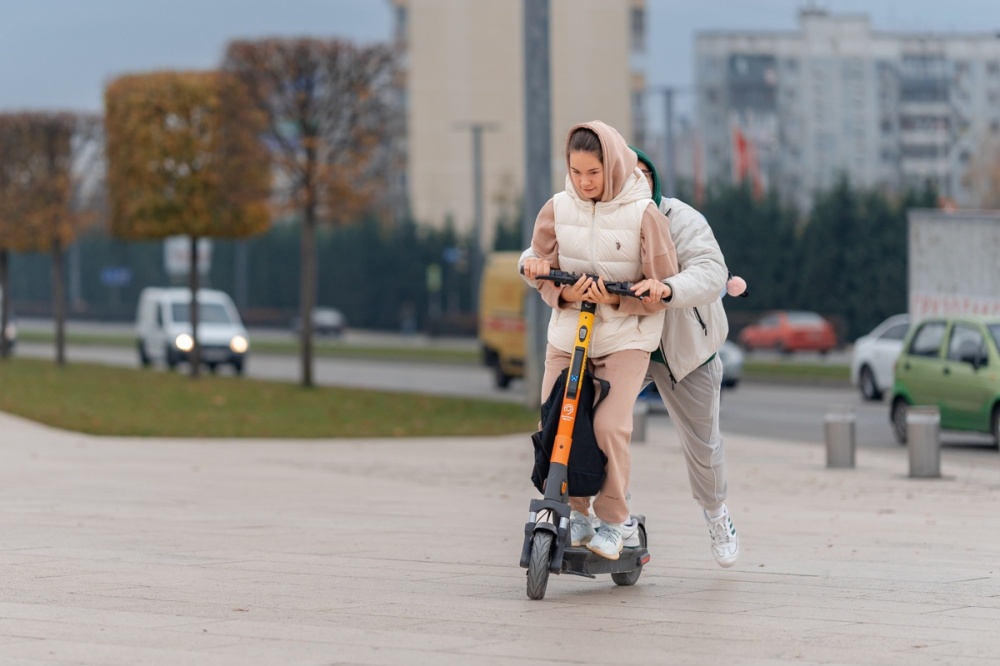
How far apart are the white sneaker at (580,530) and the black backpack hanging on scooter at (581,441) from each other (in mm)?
157

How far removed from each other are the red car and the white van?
736 inches

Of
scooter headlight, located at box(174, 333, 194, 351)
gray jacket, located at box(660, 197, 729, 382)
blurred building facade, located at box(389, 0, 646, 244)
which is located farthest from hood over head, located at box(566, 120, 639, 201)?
blurred building facade, located at box(389, 0, 646, 244)

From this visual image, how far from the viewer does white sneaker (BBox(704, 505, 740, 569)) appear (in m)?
7.54

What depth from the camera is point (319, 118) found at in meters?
28.6

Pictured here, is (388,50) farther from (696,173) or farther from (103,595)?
(696,173)

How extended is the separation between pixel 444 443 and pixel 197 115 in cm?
1470

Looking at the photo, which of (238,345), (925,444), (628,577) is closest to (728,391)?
(238,345)

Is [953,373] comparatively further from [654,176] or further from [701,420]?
[654,176]

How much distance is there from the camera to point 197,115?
31.7 m

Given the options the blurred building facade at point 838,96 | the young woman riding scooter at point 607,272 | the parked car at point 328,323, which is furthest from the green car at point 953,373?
the blurred building facade at point 838,96

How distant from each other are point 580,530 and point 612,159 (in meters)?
1.45

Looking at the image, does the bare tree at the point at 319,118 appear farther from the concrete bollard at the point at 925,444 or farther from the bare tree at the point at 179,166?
the concrete bollard at the point at 925,444

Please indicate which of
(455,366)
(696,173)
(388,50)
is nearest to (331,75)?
(388,50)

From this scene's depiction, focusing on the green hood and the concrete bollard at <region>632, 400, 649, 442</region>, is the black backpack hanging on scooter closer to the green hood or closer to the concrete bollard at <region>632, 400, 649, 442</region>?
the green hood
